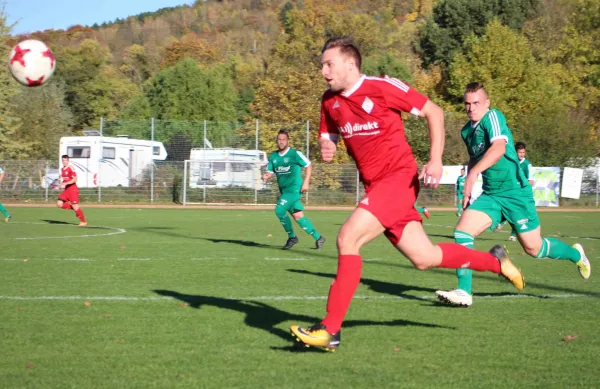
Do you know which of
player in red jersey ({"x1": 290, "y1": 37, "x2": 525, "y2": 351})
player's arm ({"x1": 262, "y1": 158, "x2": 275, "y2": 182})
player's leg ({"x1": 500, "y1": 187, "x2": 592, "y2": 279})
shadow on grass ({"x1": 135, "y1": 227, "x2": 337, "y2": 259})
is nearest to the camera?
player in red jersey ({"x1": 290, "y1": 37, "x2": 525, "y2": 351})

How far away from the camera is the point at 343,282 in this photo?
5387mm

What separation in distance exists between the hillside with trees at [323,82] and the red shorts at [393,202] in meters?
32.5

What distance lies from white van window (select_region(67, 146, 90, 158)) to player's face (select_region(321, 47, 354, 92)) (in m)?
34.4

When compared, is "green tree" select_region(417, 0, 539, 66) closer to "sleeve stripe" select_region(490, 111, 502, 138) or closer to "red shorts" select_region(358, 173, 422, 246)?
"sleeve stripe" select_region(490, 111, 502, 138)

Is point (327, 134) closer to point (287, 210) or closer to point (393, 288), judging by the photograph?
point (393, 288)

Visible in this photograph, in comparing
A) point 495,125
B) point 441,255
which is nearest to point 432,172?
point 441,255

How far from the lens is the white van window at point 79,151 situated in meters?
38.4

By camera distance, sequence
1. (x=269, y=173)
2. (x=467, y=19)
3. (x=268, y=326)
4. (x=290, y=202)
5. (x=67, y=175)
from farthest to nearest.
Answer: (x=467, y=19)
(x=67, y=175)
(x=290, y=202)
(x=269, y=173)
(x=268, y=326)

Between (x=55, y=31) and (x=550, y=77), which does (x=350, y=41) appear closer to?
(x=550, y=77)

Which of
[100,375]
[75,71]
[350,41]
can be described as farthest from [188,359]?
[75,71]

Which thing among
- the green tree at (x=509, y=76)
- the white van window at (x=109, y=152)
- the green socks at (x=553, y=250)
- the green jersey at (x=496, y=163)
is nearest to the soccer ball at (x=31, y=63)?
the green jersey at (x=496, y=163)

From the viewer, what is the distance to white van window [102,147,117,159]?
37938 millimetres

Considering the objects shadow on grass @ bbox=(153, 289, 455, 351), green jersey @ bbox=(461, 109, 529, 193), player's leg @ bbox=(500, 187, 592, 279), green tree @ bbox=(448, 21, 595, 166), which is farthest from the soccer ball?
green tree @ bbox=(448, 21, 595, 166)

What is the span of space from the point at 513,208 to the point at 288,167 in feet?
22.8
